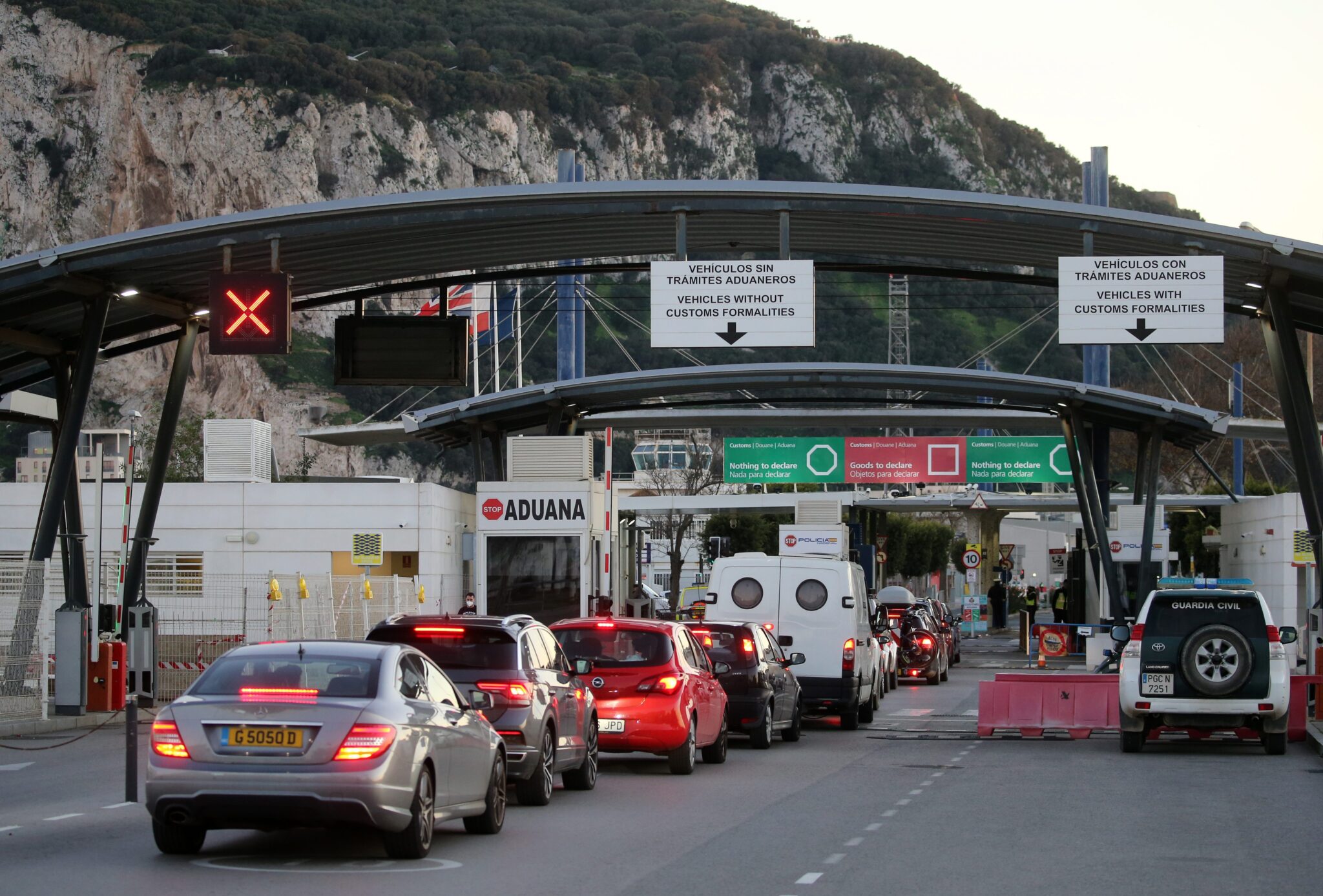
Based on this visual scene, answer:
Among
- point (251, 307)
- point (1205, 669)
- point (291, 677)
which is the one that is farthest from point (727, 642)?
point (291, 677)

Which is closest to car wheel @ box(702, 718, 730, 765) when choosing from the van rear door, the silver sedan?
the van rear door

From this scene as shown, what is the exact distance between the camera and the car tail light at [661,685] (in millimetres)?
17531

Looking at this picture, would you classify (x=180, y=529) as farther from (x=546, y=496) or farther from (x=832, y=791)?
(x=832, y=791)

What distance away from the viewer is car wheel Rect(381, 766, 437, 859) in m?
11.0

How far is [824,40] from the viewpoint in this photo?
19712cm

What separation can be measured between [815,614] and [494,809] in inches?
526

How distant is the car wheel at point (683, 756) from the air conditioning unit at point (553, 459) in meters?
15.7

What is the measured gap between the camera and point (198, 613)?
3666 centimetres

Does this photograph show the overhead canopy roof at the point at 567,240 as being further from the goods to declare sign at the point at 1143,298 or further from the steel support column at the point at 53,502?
the goods to declare sign at the point at 1143,298

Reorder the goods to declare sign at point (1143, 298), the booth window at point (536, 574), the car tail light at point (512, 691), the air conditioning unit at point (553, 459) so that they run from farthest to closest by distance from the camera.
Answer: the air conditioning unit at point (553, 459)
the booth window at point (536, 574)
the goods to declare sign at point (1143, 298)
the car tail light at point (512, 691)

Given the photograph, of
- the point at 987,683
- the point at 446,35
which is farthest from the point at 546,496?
the point at 446,35

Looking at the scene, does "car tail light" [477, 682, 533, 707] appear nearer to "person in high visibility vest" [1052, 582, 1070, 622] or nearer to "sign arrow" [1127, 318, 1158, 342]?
"sign arrow" [1127, 318, 1158, 342]

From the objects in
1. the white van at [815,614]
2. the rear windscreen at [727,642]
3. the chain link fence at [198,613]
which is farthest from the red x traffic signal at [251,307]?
the white van at [815,614]

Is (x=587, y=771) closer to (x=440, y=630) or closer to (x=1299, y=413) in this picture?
(x=440, y=630)
